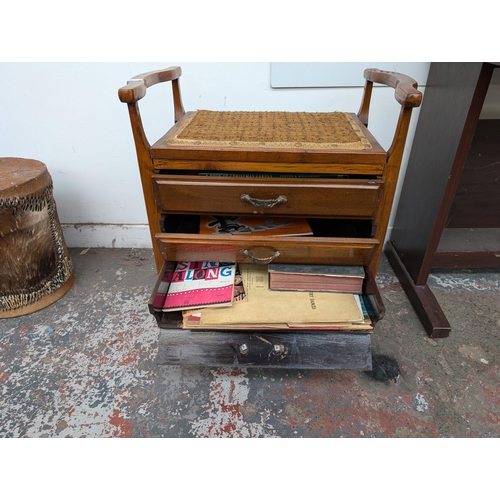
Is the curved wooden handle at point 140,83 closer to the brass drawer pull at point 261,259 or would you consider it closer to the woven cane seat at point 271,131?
the woven cane seat at point 271,131

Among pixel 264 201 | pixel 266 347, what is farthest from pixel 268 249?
pixel 266 347

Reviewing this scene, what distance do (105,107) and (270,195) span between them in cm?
90

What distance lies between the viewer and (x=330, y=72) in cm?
128

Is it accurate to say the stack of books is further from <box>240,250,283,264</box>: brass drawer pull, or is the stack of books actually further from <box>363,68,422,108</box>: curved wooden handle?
<box>363,68,422,108</box>: curved wooden handle

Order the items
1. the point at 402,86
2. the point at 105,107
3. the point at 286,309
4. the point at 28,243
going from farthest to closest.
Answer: the point at 105,107, the point at 28,243, the point at 286,309, the point at 402,86

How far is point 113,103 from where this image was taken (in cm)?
137

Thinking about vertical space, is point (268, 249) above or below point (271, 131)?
below

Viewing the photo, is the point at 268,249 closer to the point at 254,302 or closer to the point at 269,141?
the point at 254,302

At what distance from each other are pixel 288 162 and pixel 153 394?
29.2 inches

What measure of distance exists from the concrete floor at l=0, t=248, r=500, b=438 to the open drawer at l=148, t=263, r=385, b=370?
0.14 m

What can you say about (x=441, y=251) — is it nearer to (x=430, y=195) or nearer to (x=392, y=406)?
(x=430, y=195)

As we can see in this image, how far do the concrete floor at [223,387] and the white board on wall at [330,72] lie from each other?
0.85 metres

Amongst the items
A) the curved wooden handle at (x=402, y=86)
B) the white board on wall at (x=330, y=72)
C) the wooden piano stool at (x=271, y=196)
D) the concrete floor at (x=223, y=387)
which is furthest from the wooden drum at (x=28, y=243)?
the curved wooden handle at (x=402, y=86)

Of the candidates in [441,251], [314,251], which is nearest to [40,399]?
[314,251]
